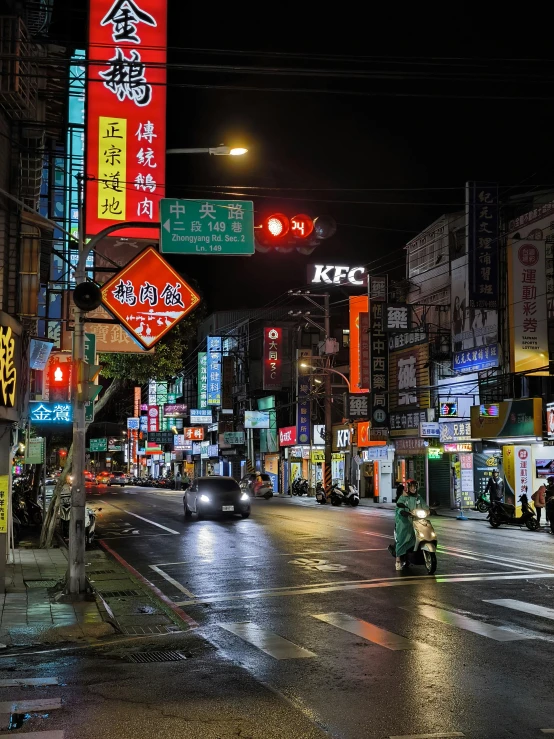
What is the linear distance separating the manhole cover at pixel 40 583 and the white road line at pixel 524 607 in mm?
7717

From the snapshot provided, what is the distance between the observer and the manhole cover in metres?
14.6

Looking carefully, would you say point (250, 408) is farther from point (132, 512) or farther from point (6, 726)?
point (6, 726)

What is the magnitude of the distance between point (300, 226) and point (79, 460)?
5796 millimetres

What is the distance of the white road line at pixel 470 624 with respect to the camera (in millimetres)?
9766

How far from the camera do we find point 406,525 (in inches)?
606

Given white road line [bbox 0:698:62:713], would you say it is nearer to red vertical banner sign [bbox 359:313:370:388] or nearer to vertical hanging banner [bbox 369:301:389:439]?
vertical hanging banner [bbox 369:301:389:439]

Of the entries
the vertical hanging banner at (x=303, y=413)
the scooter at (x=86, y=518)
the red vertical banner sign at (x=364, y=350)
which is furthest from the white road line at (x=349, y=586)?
the vertical hanging banner at (x=303, y=413)

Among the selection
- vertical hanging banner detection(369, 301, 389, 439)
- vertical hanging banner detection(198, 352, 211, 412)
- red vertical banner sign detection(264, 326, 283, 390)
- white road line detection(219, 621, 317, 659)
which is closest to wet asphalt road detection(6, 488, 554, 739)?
white road line detection(219, 621, 317, 659)

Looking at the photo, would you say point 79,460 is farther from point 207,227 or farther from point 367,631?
point 367,631

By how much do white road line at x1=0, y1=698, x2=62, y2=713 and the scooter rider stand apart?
9203 millimetres

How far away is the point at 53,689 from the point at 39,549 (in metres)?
13.9

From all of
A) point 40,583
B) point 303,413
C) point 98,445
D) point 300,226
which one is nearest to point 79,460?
point 40,583

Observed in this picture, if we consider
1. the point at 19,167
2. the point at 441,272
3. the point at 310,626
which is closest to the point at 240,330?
the point at 441,272

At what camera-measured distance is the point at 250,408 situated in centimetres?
7331
